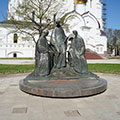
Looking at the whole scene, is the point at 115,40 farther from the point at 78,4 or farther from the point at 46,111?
the point at 46,111

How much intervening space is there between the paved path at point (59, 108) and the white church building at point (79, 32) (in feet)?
115

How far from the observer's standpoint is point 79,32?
45.0 meters

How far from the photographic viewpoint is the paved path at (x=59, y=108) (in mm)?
3711

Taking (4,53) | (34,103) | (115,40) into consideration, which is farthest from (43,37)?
(115,40)

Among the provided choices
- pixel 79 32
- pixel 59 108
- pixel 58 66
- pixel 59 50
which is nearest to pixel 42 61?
pixel 58 66

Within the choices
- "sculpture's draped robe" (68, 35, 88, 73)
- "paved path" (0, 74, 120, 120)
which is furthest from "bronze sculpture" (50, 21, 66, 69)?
"paved path" (0, 74, 120, 120)

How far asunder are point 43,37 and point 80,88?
293 cm

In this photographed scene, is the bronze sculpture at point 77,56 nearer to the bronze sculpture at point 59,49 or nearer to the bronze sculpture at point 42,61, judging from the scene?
the bronze sculpture at point 59,49

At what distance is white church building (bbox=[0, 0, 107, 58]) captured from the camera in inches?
1559

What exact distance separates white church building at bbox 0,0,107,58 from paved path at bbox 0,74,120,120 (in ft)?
115

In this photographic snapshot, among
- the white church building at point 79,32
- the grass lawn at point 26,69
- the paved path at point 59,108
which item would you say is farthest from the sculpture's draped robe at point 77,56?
the white church building at point 79,32

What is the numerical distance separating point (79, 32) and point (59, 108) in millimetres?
42288

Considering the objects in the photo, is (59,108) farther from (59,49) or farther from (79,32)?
(79,32)

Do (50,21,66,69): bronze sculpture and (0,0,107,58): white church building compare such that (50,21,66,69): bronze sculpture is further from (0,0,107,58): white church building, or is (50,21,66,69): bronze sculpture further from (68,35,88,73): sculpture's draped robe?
(0,0,107,58): white church building
